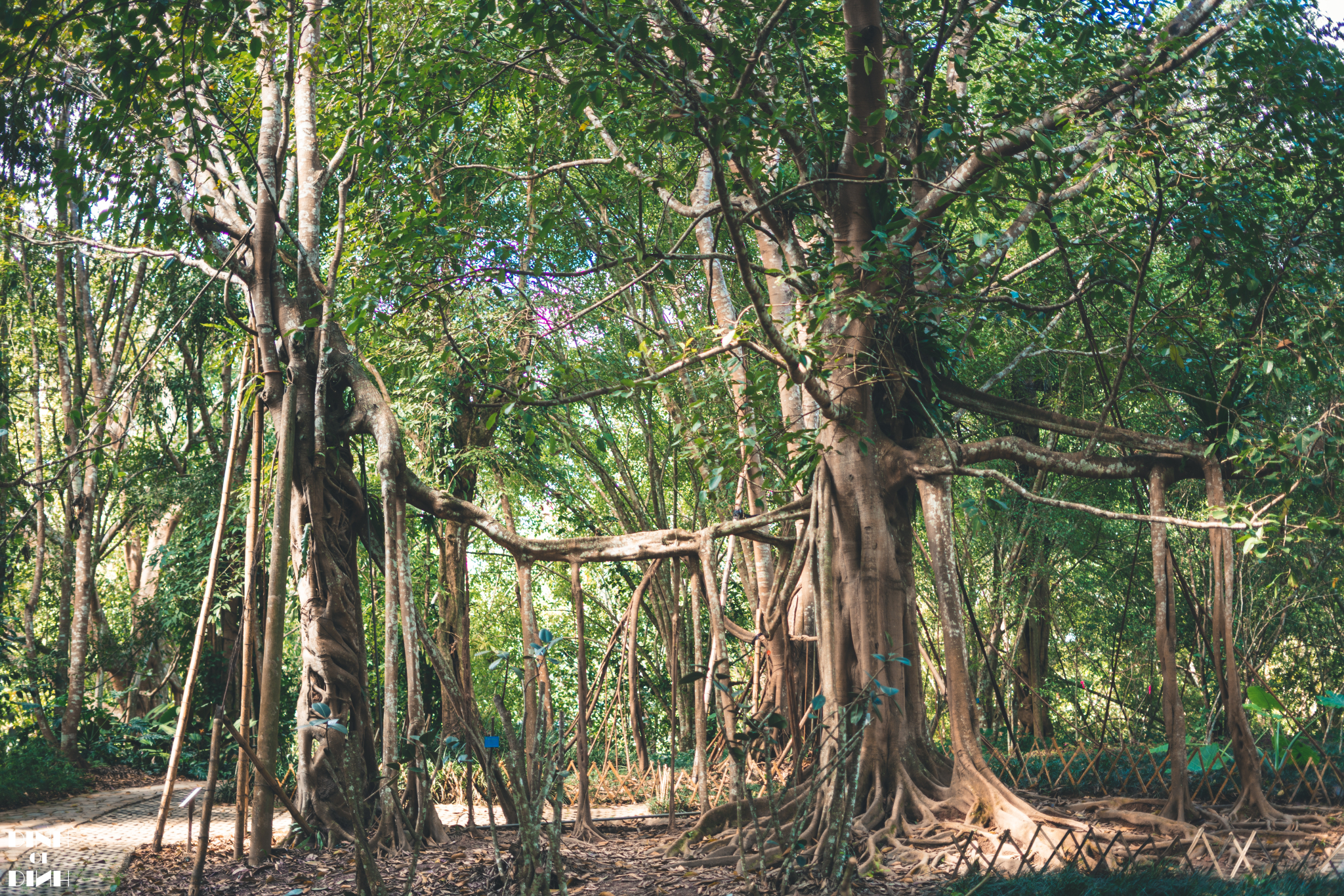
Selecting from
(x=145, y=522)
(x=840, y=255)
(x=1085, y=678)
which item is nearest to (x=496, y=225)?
(x=840, y=255)

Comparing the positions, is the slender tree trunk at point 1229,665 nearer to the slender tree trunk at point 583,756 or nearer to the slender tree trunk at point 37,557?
the slender tree trunk at point 583,756

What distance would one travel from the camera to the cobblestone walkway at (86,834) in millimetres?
4812

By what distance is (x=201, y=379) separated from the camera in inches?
416

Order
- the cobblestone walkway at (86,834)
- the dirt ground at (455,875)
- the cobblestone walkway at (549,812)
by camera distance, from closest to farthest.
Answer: the dirt ground at (455,875), the cobblestone walkway at (86,834), the cobblestone walkway at (549,812)

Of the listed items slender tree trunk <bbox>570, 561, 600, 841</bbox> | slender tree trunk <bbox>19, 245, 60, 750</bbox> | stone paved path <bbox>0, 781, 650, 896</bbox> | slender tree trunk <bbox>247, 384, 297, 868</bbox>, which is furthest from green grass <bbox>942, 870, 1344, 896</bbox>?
slender tree trunk <bbox>19, 245, 60, 750</bbox>

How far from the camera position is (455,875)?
4461 millimetres

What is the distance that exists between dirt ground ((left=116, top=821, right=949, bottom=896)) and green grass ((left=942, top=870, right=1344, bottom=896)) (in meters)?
0.27

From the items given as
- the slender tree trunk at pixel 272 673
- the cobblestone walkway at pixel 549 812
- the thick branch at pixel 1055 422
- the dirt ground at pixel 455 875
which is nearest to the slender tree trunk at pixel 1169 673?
the thick branch at pixel 1055 422

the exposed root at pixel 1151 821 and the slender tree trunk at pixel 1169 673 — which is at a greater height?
the slender tree trunk at pixel 1169 673

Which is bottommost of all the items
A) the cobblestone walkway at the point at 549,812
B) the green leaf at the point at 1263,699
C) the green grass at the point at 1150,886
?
the cobblestone walkway at the point at 549,812

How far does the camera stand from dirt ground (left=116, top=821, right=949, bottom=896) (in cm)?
417

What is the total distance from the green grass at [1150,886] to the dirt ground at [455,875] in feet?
0.90

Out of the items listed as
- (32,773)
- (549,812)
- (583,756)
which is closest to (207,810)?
(583,756)

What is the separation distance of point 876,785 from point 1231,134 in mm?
4115
